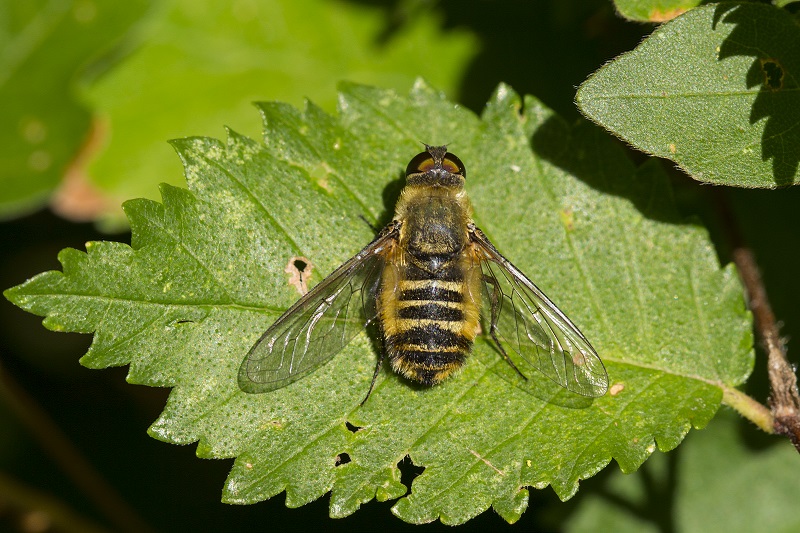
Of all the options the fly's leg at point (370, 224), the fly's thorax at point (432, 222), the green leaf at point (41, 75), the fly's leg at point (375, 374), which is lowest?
the fly's leg at point (375, 374)

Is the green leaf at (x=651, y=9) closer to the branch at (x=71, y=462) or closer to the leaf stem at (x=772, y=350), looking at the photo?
the leaf stem at (x=772, y=350)

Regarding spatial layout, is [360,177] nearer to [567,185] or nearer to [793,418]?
[567,185]

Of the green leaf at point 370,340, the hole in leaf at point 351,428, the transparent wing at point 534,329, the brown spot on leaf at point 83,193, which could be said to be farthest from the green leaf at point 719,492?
the brown spot on leaf at point 83,193

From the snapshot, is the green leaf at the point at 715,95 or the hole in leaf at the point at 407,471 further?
the hole in leaf at the point at 407,471

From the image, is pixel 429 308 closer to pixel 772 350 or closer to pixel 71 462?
pixel 772 350

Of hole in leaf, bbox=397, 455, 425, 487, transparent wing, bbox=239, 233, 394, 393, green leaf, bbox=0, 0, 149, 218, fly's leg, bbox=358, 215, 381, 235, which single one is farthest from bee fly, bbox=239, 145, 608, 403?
green leaf, bbox=0, 0, 149, 218

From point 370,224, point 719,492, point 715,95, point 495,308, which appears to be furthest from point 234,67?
point 719,492

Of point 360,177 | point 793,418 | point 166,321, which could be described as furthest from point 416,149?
point 793,418
